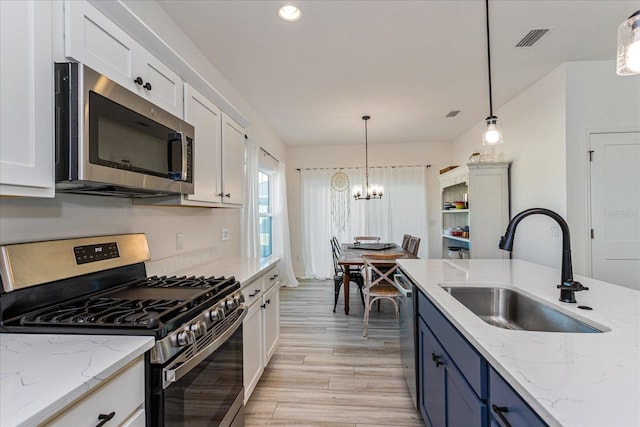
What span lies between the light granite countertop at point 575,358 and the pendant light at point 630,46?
0.86 meters

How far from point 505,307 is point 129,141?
6.75 ft

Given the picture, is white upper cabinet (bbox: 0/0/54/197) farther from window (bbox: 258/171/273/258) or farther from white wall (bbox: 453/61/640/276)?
window (bbox: 258/171/273/258)

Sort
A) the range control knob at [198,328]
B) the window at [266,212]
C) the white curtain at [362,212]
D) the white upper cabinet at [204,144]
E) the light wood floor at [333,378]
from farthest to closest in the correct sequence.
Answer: the white curtain at [362,212]
the window at [266,212]
the light wood floor at [333,378]
the white upper cabinet at [204,144]
the range control knob at [198,328]

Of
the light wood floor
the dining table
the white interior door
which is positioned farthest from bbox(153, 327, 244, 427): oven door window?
the white interior door

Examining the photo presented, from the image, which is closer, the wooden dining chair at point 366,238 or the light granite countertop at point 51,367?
the light granite countertop at point 51,367

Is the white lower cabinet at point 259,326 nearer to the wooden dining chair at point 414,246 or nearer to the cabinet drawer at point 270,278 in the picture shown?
the cabinet drawer at point 270,278

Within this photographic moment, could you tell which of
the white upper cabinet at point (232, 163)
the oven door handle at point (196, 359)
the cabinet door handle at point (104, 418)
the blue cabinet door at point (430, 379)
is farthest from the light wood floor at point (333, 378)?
the white upper cabinet at point (232, 163)

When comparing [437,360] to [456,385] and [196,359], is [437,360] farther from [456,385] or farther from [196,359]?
[196,359]

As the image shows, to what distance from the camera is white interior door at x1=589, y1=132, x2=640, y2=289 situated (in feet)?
9.11

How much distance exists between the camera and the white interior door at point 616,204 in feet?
9.11

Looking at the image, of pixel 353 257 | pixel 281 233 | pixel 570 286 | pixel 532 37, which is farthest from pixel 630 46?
pixel 281 233

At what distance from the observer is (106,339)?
0.93m

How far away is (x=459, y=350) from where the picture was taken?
1.14 meters

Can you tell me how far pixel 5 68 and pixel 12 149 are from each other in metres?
0.22
